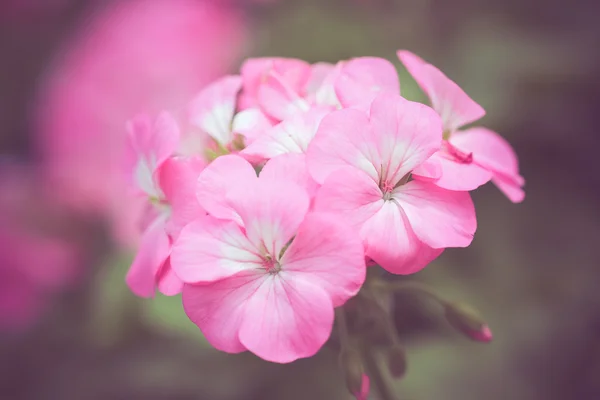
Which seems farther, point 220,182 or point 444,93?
point 444,93

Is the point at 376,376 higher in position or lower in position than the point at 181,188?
lower

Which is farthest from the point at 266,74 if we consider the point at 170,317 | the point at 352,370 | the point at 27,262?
the point at 27,262

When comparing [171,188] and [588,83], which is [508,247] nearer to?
[588,83]

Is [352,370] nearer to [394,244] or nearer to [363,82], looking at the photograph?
[394,244]

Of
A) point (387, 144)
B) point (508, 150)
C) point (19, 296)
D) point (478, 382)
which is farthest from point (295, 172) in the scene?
point (19, 296)

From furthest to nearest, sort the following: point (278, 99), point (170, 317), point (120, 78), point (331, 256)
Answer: point (120, 78) → point (170, 317) → point (278, 99) → point (331, 256)

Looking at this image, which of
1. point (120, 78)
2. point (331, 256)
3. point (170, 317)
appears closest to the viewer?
point (331, 256)

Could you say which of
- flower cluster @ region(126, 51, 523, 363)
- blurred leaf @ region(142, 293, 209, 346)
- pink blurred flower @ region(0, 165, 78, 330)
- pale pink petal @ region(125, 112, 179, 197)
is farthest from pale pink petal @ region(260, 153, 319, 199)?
pink blurred flower @ region(0, 165, 78, 330)

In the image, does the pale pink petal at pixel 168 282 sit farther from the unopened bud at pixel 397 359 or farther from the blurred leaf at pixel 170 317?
the blurred leaf at pixel 170 317
